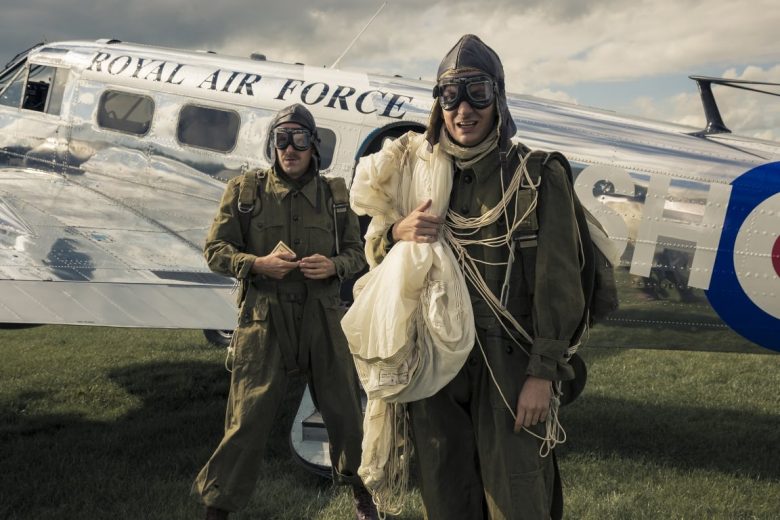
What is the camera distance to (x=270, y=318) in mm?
3912

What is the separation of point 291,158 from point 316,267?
63cm

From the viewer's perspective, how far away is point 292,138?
13.2 feet

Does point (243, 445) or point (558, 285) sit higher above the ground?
point (558, 285)

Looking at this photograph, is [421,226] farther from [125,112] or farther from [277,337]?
[125,112]

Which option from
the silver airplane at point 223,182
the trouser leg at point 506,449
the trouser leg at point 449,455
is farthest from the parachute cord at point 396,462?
the silver airplane at point 223,182

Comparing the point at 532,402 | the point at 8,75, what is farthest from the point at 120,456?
the point at 8,75

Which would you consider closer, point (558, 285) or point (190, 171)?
point (558, 285)

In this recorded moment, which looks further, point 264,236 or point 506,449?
point 264,236

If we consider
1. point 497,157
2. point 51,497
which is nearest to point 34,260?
point 51,497

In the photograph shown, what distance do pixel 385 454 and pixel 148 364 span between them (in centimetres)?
705

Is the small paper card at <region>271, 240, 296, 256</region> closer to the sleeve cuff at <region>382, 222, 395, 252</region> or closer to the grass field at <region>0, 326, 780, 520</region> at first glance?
the sleeve cuff at <region>382, 222, 395, 252</region>

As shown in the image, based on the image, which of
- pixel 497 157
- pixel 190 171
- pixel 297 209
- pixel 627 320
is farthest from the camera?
pixel 190 171

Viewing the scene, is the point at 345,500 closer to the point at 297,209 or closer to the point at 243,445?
the point at 243,445

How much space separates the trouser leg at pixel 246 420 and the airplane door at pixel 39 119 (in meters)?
3.78
